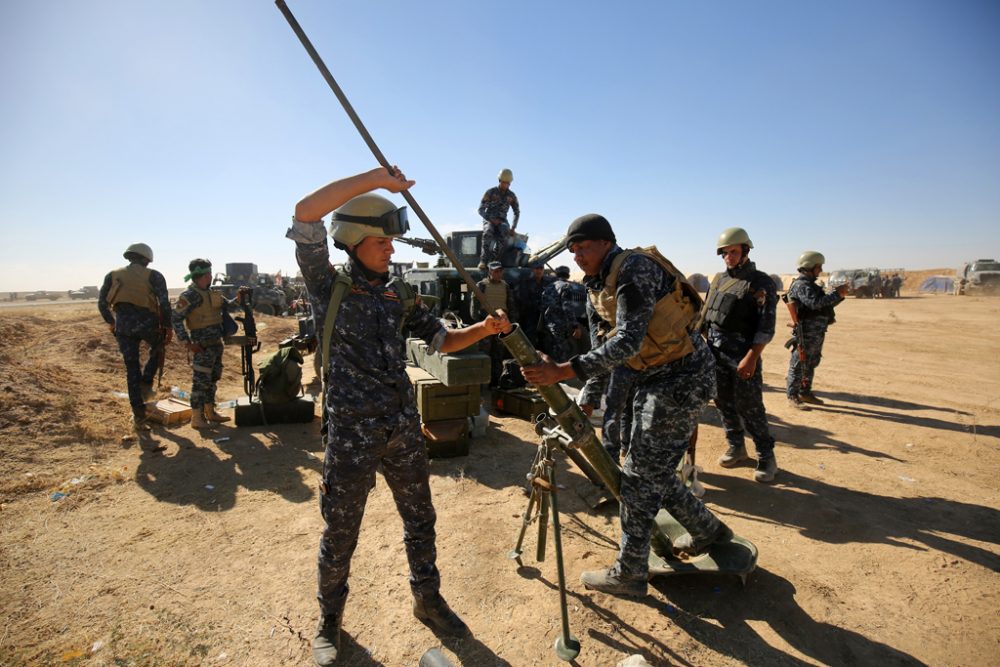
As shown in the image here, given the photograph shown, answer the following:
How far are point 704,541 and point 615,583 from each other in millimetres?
692

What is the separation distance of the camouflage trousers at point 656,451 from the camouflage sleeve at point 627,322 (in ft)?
1.48

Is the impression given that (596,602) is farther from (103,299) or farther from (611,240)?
(103,299)

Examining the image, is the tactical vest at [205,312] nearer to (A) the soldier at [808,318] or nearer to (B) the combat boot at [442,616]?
(B) the combat boot at [442,616]

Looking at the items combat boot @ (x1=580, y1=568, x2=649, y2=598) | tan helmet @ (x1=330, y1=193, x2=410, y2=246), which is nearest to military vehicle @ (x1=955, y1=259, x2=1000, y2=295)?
combat boot @ (x1=580, y1=568, x2=649, y2=598)

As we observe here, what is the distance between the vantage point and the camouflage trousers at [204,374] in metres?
6.59

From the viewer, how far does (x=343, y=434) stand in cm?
249

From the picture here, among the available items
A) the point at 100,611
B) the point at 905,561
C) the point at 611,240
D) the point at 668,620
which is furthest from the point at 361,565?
the point at 905,561

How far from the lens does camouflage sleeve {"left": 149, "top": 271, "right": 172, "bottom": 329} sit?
646cm

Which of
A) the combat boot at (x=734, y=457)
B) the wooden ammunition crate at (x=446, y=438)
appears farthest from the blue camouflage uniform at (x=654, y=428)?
the wooden ammunition crate at (x=446, y=438)

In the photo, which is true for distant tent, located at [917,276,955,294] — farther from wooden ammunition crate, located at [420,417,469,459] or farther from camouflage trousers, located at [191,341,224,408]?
camouflage trousers, located at [191,341,224,408]

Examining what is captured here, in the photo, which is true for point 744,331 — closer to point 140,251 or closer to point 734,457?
point 734,457

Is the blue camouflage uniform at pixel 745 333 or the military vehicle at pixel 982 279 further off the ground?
the military vehicle at pixel 982 279

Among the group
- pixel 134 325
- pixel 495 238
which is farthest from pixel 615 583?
pixel 495 238

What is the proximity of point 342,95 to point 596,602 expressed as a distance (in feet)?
11.0
